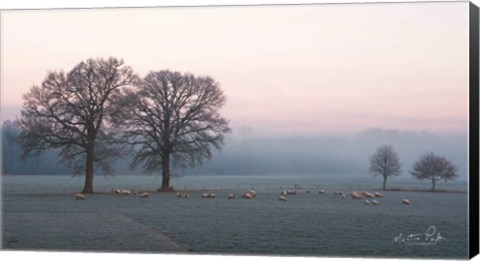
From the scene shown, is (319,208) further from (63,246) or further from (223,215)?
(63,246)

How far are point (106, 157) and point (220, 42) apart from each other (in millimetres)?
4704

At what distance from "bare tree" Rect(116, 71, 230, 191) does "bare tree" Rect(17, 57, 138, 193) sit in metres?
0.56

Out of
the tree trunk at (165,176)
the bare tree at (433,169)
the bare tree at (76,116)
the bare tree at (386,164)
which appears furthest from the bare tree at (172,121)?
the bare tree at (433,169)

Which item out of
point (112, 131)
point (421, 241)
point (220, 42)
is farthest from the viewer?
point (112, 131)

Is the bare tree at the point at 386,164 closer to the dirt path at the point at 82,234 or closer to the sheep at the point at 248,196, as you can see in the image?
the sheep at the point at 248,196

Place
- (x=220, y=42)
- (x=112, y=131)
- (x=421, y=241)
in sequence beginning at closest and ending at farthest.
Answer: (x=421, y=241) < (x=220, y=42) < (x=112, y=131)

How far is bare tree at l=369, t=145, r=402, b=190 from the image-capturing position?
25953 mm

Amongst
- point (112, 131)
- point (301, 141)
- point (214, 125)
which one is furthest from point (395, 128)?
point (112, 131)

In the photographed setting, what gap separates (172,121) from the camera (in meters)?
28.8

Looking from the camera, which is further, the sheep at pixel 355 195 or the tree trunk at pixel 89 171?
the tree trunk at pixel 89 171

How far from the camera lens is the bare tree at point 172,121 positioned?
2736cm

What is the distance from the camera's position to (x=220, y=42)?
26.7m
